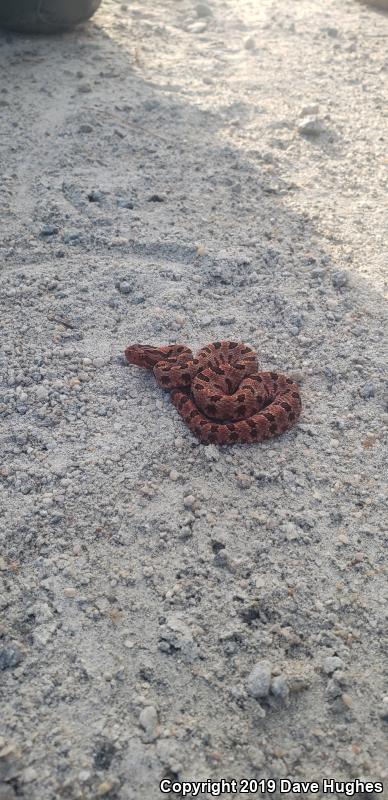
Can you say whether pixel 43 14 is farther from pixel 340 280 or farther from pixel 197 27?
pixel 340 280

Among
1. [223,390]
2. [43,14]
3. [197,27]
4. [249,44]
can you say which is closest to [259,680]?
[223,390]

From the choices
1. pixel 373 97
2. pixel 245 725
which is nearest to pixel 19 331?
pixel 245 725

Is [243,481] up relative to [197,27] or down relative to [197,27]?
down

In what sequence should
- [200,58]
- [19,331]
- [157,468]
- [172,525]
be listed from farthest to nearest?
[200,58]
[19,331]
[157,468]
[172,525]

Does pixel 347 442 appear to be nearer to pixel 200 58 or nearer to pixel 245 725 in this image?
pixel 245 725

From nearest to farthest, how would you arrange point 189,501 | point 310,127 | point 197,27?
1. point 189,501
2. point 310,127
3. point 197,27

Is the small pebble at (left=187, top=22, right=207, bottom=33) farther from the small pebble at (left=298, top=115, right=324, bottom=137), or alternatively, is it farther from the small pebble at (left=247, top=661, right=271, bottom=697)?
the small pebble at (left=247, top=661, right=271, bottom=697)

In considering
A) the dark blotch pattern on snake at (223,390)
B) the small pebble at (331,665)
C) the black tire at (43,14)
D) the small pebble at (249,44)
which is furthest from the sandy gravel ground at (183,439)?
the small pebble at (249,44)
